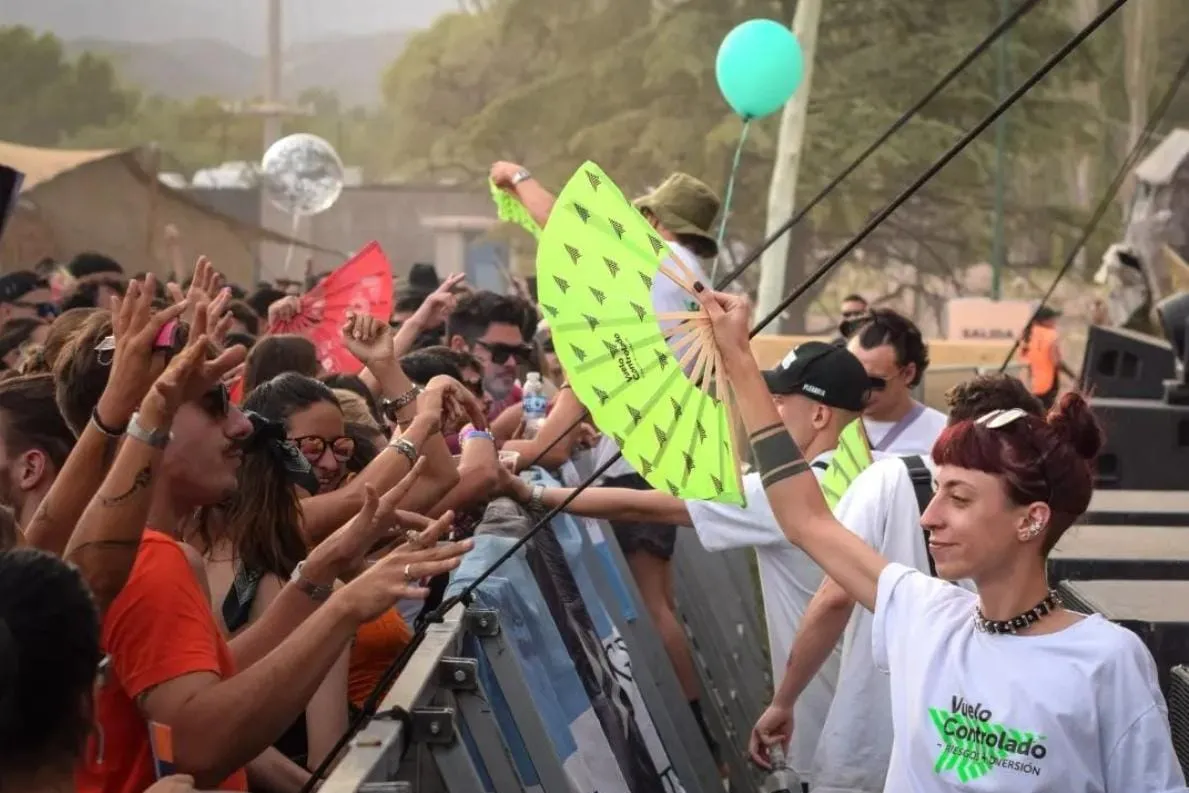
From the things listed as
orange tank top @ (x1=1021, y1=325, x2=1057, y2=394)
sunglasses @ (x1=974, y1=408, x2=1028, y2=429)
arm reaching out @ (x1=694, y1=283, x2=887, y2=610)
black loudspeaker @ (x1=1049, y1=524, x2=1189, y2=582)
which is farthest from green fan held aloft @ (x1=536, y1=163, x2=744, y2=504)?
orange tank top @ (x1=1021, y1=325, x2=1057, y2=394)

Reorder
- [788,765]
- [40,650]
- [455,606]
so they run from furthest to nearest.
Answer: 1. [788,765]
2. [455,606]
3. [40,650]

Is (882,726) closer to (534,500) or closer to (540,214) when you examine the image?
(534,500)

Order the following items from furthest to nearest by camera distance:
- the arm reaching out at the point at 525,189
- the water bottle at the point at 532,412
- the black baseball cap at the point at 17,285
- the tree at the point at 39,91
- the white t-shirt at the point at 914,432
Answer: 1. the tree at the point at 39,91
2. the black baseball cap at the point at 17,285
3. the water bottle at the point at 532,412
4. the white t-shirt at the point at 914,432
5. the arm reaching out at the point at 525,189

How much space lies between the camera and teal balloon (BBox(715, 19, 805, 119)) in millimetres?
13234

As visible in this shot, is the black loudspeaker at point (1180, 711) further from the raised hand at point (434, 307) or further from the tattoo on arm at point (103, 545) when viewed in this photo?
the raised hand at point (434, 307)

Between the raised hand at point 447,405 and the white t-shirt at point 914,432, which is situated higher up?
the raised hand at point 447,405

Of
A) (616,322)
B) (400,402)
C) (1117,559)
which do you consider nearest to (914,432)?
(1117,559)

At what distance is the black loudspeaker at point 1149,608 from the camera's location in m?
4.54

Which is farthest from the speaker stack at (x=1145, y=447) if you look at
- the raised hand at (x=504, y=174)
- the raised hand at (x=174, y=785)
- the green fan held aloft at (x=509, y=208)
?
the raised hand at (x=174, y=785)

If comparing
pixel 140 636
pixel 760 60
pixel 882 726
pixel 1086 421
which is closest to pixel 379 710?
pixel 140 636

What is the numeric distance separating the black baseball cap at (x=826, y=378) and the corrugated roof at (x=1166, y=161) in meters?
25.0

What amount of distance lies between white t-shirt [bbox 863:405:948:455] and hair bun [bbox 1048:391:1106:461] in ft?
8.77

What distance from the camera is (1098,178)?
47938 mm

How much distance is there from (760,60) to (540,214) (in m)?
7.81
